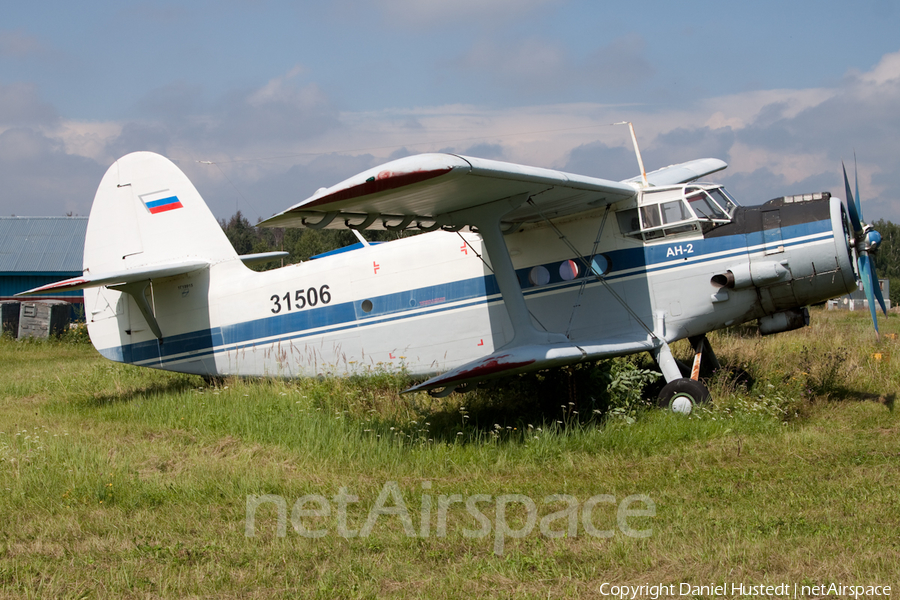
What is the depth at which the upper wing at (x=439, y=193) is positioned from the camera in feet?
19.3

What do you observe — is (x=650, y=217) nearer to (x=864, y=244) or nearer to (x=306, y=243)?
(x=864, y=244)

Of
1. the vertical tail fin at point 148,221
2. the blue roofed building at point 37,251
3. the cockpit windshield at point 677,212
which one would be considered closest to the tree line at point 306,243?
the blue roofed building at point 37,251

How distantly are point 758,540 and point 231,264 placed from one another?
27.9 ft

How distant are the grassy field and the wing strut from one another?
1.07 meters

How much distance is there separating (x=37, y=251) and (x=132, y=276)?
108 ft

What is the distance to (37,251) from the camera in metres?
37.8

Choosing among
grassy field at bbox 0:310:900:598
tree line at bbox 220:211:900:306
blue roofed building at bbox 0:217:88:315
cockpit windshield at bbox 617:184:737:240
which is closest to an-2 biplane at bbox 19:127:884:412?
cockpit windshield at bbox 617:184:737:240

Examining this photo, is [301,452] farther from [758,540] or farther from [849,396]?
[849,396]

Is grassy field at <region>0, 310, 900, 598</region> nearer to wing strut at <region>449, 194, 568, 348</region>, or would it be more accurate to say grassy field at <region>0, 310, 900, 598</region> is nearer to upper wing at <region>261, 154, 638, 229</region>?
wing strut at <region>449, 194, 568, 348</region>

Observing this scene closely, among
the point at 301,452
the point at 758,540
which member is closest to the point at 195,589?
the point at 301,452

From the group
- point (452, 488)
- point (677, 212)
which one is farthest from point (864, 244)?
point (452, 488)

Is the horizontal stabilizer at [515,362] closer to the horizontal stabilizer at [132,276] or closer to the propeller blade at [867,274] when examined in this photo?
the propeller blade at [867,274]

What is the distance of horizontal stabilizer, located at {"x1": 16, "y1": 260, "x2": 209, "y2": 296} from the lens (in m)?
9.23

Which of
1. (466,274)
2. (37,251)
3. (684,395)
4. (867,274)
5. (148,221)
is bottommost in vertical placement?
(684,395)
